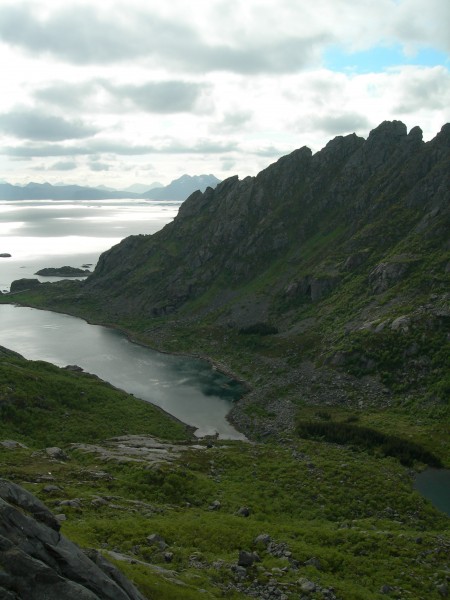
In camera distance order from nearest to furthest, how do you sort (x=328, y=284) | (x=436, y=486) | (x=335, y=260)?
(x=436, y=486) → (x=328, y=284) → (x=335, y=260)

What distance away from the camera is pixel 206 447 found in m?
73.1

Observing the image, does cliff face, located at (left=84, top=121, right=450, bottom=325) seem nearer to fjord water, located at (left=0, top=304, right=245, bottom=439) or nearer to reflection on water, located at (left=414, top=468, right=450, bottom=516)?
fjord water, located at (left=0, top=304, right=245, bottom=439)

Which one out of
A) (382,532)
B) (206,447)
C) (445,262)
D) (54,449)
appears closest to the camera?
(382,532)

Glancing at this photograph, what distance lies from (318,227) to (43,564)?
551 ft

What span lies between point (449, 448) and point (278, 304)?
259 ft

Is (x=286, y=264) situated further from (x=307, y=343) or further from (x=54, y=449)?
(x=54, y=449)

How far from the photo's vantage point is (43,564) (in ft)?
66.8

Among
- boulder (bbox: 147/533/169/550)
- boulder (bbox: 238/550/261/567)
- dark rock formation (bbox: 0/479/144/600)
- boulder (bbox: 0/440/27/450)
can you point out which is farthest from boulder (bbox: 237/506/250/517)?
boulder (bbox: 0/440/27/450)

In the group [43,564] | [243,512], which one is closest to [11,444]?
[243,512]

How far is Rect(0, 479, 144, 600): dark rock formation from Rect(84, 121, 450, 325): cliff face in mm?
115587

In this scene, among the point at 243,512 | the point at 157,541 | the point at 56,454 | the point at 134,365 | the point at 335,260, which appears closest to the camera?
the point at 157,541

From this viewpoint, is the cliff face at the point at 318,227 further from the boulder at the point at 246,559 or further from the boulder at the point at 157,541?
the boulder at the point at 157,541

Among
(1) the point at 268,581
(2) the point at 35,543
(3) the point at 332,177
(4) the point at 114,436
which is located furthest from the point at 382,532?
(3) the point at 332,177

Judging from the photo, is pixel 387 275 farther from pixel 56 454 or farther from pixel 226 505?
pixel 56 454
